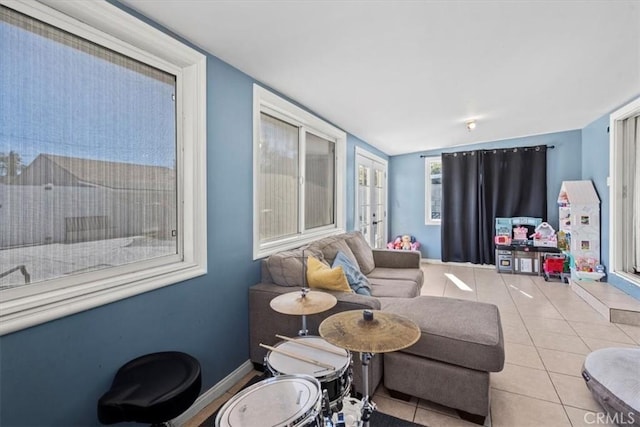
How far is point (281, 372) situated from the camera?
1.35 metres

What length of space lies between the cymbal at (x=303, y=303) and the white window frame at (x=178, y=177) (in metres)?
0.61

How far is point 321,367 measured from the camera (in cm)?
137

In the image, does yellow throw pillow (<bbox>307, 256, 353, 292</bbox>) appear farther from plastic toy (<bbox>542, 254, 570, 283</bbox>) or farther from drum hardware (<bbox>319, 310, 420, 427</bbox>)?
plastic toy (<bbox>542, 254, 570, 283</bbox>)

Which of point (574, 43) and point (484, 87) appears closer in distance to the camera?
point (574, 43)

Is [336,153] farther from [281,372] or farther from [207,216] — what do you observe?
[281,372]

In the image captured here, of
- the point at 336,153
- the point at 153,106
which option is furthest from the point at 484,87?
the point at 153,106

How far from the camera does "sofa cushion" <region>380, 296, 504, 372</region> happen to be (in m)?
1.67

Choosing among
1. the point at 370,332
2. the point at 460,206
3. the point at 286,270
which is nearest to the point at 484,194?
the point at 460,206

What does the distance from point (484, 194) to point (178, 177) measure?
524 centimetres

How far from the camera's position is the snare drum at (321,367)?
1.32 metres

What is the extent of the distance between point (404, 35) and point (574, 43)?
1.22 m
